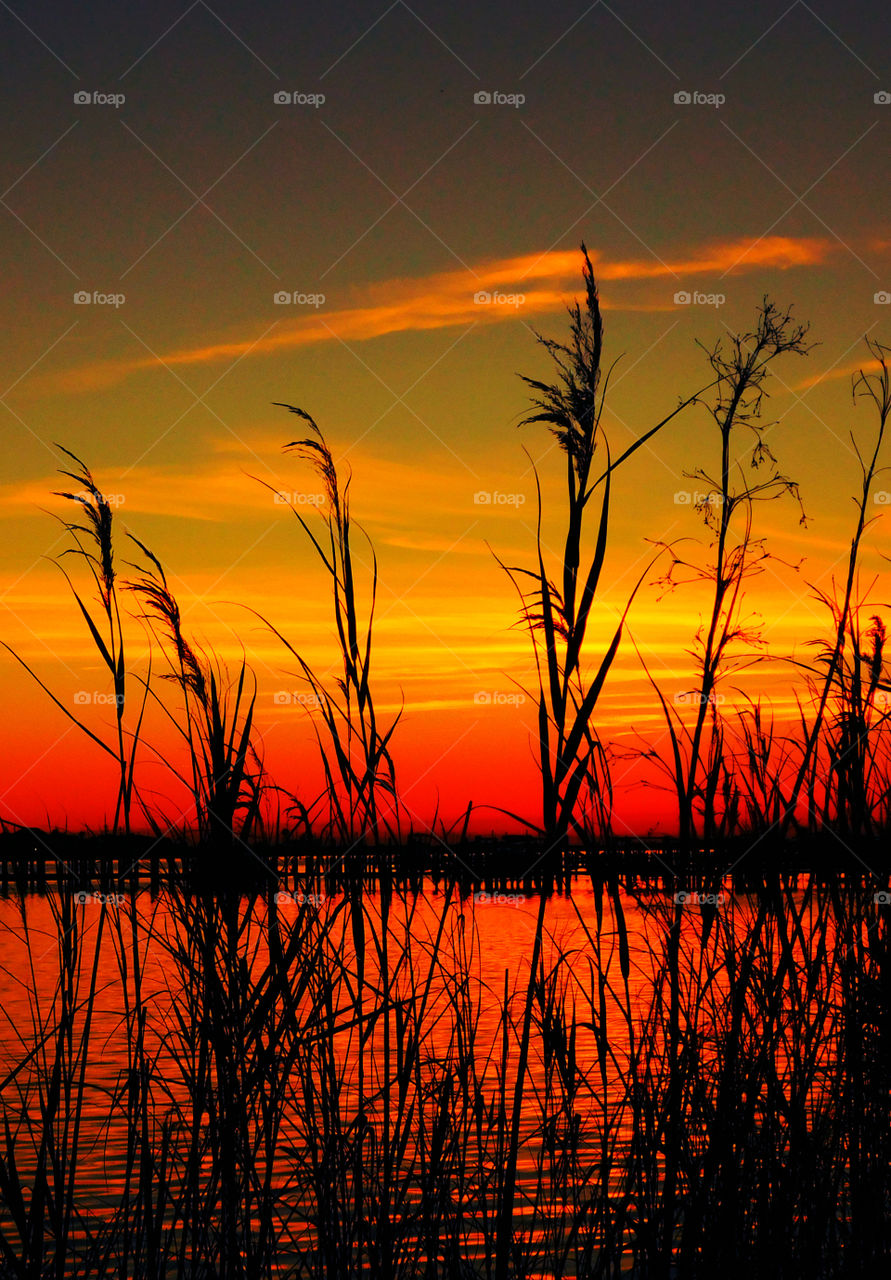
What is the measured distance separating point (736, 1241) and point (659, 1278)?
11.8 inches

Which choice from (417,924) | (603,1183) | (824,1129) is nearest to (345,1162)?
(603,1183)

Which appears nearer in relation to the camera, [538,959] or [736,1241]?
[538,959]

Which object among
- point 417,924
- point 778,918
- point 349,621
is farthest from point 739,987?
point 417,924

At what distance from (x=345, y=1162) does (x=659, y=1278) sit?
0.77m

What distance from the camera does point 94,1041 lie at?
1416 centimetres

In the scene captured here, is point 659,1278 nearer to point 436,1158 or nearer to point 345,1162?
point 436,1158

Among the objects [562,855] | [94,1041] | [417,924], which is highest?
[562,855]

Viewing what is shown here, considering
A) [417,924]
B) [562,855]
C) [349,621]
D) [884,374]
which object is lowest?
[417,924]

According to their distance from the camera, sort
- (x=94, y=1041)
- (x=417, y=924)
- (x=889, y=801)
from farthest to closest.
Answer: (x=417, y=924), (x=94, y=1041), (x=889, y=801)

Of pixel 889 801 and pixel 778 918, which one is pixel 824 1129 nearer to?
pixel 778 918

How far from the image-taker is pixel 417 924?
16781 mm

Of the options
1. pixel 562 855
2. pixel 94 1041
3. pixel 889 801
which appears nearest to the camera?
pixel 562 855

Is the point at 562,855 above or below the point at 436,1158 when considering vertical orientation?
above

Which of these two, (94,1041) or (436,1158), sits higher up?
(436,1158)
